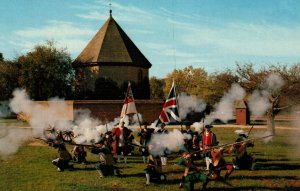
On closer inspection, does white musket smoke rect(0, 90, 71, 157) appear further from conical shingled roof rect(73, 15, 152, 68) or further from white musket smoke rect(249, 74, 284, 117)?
white musket smoke rect(249, 74, 284, 117)

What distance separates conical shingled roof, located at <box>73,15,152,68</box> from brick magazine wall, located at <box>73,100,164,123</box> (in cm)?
1039

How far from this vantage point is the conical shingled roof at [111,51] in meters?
53.7

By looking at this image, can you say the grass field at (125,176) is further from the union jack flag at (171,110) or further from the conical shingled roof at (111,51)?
the conical shingled roof at (111,51)

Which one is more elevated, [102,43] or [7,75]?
[102,43]

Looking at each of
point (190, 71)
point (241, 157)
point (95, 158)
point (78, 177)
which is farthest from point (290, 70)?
point (190, 71)

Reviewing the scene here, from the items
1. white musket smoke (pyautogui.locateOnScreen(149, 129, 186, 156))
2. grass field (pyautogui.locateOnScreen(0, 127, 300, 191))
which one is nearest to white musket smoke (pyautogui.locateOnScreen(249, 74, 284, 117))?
grass field (pyautogui.locateOnScreen(0, 127, 300, 191))

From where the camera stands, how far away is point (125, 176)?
15625 mm

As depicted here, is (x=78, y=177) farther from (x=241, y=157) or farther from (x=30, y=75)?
(x=30, y=75)

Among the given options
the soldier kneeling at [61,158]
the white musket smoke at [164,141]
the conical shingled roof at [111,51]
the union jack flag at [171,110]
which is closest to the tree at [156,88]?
the conical shingled roof at [111,51]

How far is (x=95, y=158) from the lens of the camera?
20.6 m

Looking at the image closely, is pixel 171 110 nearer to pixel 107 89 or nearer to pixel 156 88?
pixel 107 89

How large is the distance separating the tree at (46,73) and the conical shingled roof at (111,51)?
7.33 feet

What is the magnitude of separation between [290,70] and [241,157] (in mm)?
14698

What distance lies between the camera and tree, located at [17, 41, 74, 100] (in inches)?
2149
